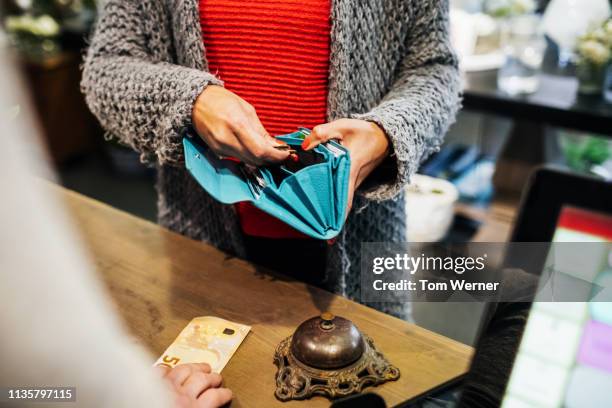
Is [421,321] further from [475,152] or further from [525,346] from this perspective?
[475,152]

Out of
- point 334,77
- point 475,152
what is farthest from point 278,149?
point 475,152

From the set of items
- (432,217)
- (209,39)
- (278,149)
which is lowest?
(432,217)

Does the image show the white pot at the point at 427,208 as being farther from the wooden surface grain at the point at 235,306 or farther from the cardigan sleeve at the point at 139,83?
the cardigan sleeve at the point at 139,83

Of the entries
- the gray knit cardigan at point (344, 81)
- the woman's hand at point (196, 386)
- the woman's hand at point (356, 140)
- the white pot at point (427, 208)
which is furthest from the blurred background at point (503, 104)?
the woman's hand at point (196, 386)

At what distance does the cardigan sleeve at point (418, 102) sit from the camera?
0.81 m

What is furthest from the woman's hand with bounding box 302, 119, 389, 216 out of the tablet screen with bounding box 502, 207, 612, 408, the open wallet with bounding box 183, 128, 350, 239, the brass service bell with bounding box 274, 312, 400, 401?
the tablet screen with bounding box 502, 207, 612, 408

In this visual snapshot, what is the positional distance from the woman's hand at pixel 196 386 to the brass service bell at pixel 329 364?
8 cm

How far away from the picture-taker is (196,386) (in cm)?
71

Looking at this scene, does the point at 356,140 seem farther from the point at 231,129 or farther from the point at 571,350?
the point at 571,350

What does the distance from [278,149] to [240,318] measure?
0.95 ft

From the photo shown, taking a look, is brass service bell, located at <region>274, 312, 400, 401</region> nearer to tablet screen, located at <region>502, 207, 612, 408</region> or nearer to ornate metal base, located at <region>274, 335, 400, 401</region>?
ornate metal base, located at <region>274, 335, 400, 401</region>

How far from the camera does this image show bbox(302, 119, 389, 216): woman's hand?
0.77m

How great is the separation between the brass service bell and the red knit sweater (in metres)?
0.39

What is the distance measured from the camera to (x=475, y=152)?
8.70 feet
